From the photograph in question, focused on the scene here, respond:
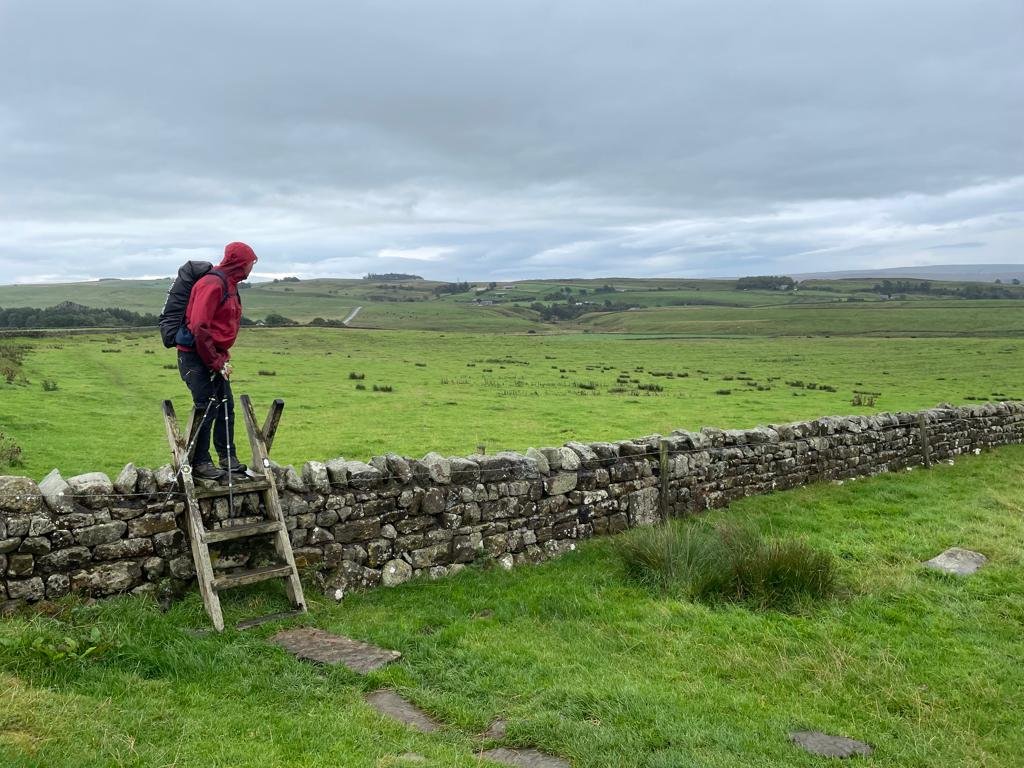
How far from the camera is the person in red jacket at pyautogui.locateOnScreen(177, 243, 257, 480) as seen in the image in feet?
20.7

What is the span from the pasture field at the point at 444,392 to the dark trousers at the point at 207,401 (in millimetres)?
6767

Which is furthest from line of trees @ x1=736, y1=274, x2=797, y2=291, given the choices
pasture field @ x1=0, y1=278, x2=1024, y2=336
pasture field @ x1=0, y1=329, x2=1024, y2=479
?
pasture field @ x1=0, y1=329, x2=1024, y2=479

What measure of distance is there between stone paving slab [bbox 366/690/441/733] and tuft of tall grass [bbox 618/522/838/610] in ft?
10.9

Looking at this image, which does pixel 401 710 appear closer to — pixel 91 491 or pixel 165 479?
pixel 165 479

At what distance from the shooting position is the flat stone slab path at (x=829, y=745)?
4.53m

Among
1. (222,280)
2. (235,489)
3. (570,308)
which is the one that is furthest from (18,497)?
(570,308)

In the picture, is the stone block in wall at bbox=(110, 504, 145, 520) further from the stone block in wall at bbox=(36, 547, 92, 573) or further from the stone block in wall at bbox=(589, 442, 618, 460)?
the stone block in wall at bbox=(589, 442, 618, 460)

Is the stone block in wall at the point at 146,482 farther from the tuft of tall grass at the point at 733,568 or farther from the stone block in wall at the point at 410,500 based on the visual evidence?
the tuft of tall grass at the point at 733,568

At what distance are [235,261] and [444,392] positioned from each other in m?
21.6

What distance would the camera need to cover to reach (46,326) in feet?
223

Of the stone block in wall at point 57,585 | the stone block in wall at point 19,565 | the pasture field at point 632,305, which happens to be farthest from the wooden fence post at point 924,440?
the pasture field at point 632,305

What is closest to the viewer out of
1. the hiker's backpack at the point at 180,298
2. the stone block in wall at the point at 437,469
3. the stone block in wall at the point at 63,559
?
the stone block in wall at the point at 63,559

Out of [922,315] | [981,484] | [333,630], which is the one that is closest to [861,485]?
[981,484]

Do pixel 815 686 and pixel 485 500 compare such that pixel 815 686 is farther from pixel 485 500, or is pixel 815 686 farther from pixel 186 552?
pixel 186 552
